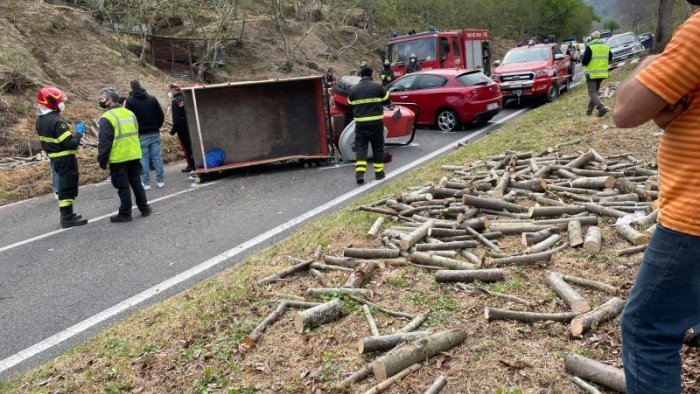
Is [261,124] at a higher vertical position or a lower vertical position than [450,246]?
higher

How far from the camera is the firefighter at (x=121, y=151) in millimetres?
8453

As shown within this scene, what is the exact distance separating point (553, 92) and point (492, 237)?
14.9 meters

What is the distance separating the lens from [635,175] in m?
7.00

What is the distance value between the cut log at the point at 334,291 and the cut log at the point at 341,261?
0.55 m

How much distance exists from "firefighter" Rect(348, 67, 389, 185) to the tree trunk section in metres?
A: 5.11

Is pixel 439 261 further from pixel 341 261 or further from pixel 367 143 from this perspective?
pixel 367 143

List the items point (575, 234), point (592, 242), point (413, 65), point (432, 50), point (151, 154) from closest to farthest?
point (592, 242)
point (575, 234)
point (151, 154)
point (413, 65)
point (432, 50)

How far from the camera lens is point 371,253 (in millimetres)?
5301

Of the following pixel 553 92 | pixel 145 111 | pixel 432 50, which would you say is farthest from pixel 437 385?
pixel 432 50

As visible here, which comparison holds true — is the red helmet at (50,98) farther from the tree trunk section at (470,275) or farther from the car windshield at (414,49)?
the car windshield at (414,49)

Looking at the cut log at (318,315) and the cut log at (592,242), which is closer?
the cut log at (318,315)

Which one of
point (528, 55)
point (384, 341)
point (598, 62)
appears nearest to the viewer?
point (384, 341)

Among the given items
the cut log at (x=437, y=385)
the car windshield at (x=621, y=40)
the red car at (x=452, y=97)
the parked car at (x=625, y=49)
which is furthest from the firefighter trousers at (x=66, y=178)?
the car windshield at (x=621, y=40)

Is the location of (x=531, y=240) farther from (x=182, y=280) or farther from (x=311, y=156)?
(x=311, y=156)
